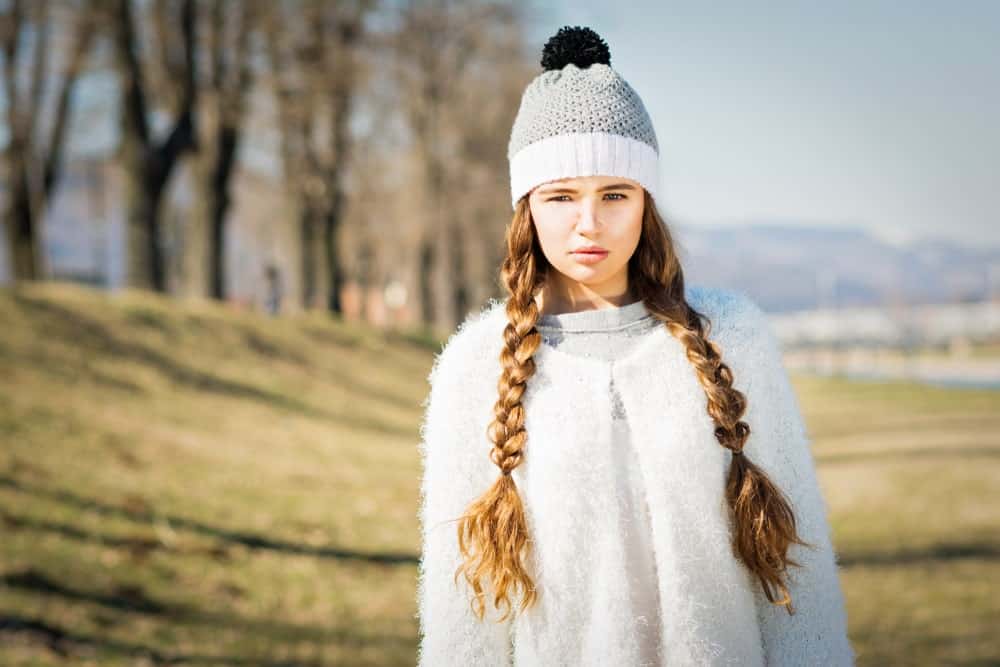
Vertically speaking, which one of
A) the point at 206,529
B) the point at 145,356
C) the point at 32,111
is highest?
the point at 32,111

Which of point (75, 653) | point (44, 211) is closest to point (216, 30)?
point (44, 211)

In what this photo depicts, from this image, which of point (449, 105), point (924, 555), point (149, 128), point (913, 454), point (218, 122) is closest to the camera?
point (924, 555)

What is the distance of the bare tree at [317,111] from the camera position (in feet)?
59.4

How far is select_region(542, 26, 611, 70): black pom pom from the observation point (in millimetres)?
2422

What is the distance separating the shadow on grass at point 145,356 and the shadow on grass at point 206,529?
13.5 ft

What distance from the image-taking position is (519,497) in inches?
92.0

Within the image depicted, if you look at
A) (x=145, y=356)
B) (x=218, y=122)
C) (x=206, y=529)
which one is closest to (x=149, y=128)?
(x=218, y=122)

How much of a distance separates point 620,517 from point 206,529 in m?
5.99

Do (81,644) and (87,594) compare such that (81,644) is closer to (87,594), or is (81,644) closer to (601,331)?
(87,594)

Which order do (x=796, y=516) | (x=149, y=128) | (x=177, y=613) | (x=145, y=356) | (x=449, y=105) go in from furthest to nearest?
(x=449, y=105)
(x=149, y=128)
(x=145, y=356)
(x=177, y=613)
(x=796, y=516)

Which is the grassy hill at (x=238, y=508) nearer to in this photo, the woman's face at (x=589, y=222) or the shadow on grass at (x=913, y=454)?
the shadow on grass at (x=913, y=454)

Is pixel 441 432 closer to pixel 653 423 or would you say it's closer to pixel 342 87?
pixel 653 423

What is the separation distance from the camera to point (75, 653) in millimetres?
5348

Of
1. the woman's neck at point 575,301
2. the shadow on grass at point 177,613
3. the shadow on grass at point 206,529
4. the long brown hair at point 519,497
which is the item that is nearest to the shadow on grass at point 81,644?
the shadow on grass at point 177,613
